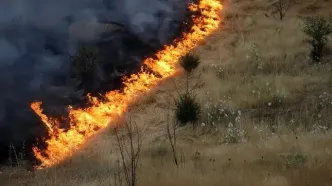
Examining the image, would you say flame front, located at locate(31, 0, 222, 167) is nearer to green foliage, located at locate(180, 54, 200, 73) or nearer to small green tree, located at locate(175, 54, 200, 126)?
green foliage, located at locate(180, 54, 200, 73)

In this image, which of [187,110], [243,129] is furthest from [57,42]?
[243,129]

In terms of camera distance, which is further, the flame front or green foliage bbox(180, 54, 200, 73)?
green foliage bbox(180, 54, 200, 73)

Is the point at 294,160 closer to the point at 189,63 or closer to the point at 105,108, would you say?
the point at 105,108

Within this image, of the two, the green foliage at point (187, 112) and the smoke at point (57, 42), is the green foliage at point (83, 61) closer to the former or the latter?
the smoke at point (57, 42)

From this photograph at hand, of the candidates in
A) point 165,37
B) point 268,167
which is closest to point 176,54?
point 165,37

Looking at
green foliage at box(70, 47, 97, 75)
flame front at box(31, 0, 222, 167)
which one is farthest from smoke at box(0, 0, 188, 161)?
flame front at box(31, 0, 222, 167)

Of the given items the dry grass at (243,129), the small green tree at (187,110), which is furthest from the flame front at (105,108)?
the small green tree at (187,110)
